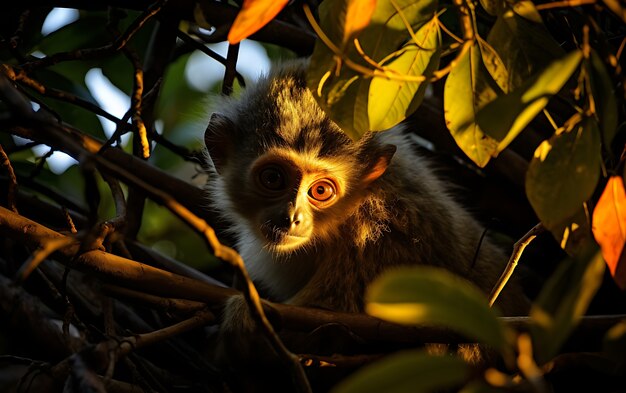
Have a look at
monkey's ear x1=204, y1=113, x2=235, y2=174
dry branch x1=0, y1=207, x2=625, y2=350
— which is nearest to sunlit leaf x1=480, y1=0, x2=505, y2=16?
dry branch x1=0, y1=207, x2=625, y2=350

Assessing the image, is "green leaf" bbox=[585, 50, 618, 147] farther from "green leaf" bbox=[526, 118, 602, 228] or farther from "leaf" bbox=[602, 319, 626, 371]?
"leaf" bbox=[602, 319, 626, 371]

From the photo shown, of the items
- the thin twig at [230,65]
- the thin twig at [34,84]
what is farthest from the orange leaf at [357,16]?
the thin twig at [230,65]

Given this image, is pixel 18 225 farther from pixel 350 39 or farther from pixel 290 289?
pixel 290 289

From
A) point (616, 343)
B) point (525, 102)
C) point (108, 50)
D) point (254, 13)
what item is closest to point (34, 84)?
point (108, 50)

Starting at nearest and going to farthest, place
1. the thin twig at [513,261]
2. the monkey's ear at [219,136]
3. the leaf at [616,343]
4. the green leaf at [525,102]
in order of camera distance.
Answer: the leaf at [616,343]
the green leaf at [525,102]
the thin twig at [513,261]
the monkey's ear at [219,136]

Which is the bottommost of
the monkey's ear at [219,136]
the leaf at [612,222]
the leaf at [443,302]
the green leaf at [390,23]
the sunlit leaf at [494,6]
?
the leaf at [612,222]

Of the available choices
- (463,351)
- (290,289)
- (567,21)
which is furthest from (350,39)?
(290,289)

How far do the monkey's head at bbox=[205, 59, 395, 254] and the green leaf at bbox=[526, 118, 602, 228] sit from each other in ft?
5.76

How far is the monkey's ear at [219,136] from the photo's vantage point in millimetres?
3646

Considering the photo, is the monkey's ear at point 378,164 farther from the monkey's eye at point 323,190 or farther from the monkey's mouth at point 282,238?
the monkey's mouth at point 282,238

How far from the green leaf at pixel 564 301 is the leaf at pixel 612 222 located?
1.66 feet

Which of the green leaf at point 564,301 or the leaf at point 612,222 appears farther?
the leaf at point 612,222

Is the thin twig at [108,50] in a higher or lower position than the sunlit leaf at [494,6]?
higher

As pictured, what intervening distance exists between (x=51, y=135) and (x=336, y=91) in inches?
30.9
